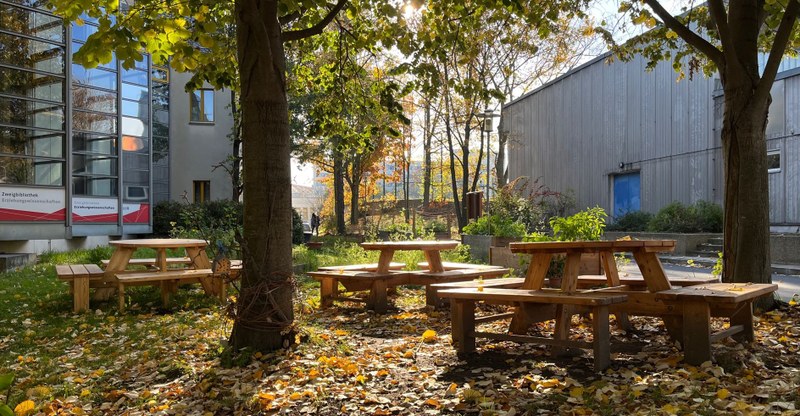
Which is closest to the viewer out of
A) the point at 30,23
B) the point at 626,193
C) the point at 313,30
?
the point at 313,30

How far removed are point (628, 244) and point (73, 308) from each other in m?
6.71

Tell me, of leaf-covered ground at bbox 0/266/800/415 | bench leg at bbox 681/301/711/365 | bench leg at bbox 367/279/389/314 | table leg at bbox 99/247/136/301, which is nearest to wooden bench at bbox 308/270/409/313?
bench leg at bbox 367/279/389/314

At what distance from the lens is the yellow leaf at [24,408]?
3.81 metres

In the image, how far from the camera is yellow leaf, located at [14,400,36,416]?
3811mm

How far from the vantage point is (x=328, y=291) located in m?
8.75

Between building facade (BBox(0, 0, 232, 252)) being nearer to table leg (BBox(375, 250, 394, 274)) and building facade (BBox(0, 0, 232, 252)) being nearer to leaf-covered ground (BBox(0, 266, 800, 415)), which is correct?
table leg (BBox(375, 250, 394, 274))

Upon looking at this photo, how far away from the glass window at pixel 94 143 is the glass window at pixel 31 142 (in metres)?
1.60

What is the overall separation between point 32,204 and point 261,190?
43.3 feet

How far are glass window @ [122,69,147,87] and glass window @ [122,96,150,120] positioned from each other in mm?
664

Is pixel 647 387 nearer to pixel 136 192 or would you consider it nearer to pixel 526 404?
pixel 526 404

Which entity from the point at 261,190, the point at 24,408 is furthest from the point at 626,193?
the point at 24,408

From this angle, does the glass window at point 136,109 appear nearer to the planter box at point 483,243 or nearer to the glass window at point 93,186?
the glass window at point 93,186

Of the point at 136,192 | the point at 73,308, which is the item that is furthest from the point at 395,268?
the point at 136,192

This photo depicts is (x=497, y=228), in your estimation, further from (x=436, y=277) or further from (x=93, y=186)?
(x=93, y=186)
